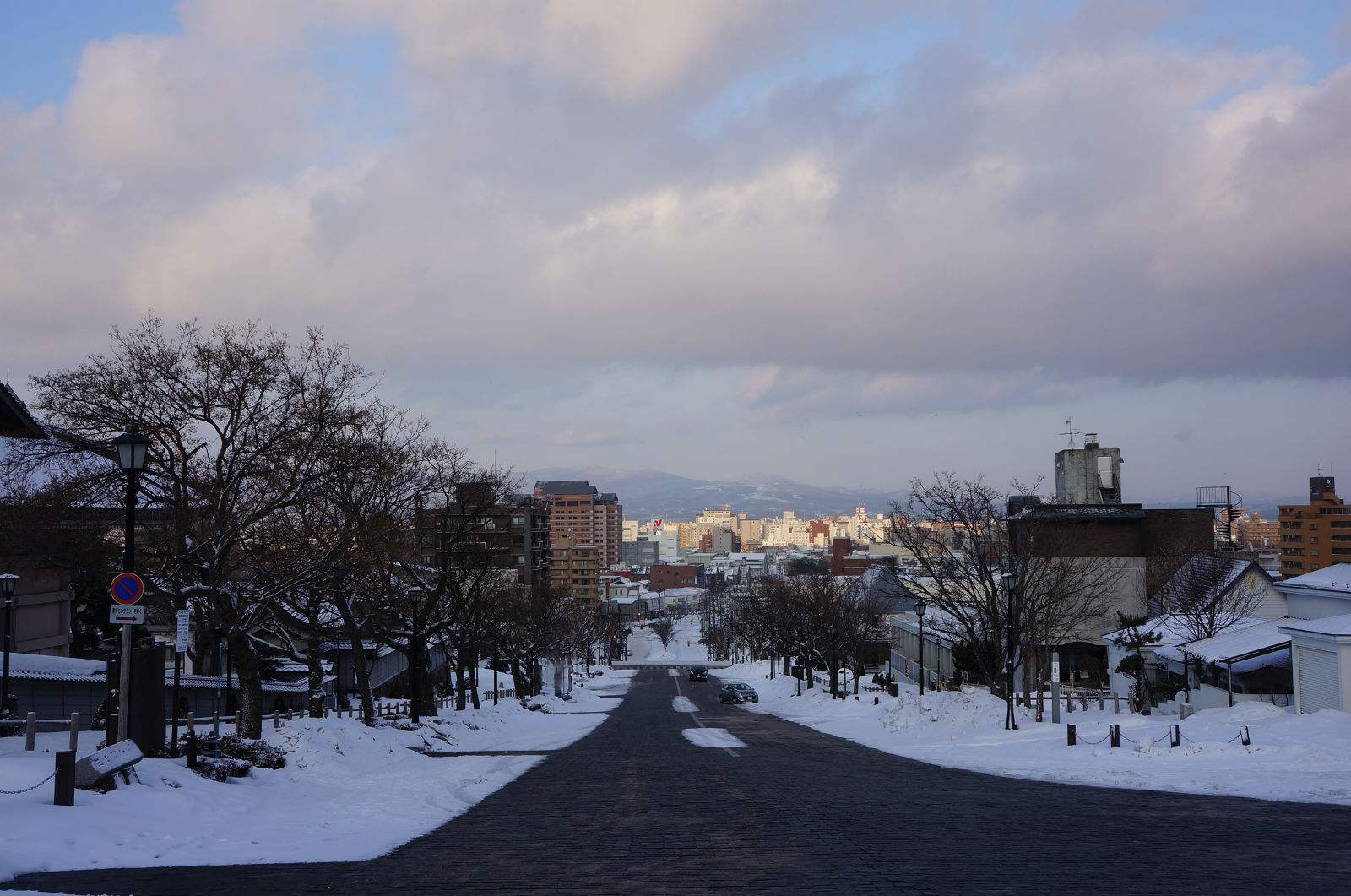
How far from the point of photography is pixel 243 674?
25.7m

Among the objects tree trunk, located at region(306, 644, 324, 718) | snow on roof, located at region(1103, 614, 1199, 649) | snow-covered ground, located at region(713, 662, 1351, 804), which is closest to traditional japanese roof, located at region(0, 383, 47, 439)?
tree trunk, located at region(306, 644, 324, 718)

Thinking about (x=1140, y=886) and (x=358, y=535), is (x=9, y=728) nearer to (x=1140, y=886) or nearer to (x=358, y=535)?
(x=358, y=535)

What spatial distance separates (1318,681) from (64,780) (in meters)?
28.7

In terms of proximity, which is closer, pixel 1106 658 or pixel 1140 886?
pixel 1140 886

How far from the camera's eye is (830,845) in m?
13.4

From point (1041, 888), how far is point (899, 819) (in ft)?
16.9

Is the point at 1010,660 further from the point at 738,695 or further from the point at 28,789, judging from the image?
the point at 738,695

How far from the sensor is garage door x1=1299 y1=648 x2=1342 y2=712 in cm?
2686

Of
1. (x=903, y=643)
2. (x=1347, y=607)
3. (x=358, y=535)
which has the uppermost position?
(x=358, y=535)

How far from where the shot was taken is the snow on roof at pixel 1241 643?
3256 centimetres

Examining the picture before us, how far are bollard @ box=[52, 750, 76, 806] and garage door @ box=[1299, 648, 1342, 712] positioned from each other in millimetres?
27791

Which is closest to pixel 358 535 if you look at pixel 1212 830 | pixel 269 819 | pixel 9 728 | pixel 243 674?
pixel 243 674

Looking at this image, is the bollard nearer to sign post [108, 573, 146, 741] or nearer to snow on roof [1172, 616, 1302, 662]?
sign post [108, 573, 146, 741]

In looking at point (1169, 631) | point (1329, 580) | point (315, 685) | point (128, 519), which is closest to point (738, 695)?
point (1169, 631)
